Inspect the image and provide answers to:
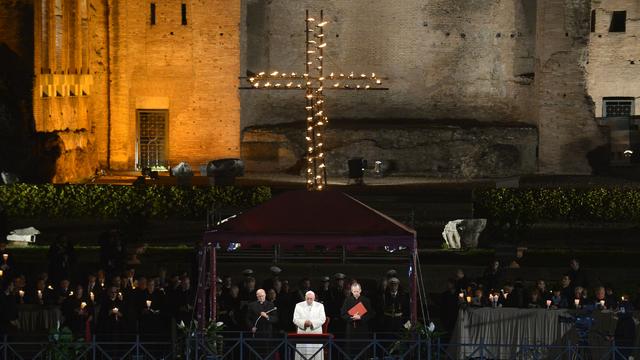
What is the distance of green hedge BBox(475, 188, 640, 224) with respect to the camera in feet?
102

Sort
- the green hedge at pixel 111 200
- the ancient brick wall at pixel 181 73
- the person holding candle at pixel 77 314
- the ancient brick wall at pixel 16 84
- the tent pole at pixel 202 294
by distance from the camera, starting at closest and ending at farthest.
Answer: the tent pole at pixel 202 294
the person holding candle at pixel 77 314
the green hedge at pixel 111 200
the ancient brick wall at pixel 16 84
the ancient brick wall at pixel 181 73

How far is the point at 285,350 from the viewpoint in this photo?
57.7 feet

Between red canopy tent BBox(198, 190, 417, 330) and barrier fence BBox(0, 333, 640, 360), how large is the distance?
79 centimetres

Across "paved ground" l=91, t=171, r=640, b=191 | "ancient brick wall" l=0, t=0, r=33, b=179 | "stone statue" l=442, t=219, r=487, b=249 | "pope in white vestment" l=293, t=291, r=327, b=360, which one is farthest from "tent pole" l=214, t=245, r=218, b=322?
"ancient brick wall" l=0, t=0, r=33, b=179

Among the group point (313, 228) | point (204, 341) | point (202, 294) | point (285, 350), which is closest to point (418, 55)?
point (313, 228)

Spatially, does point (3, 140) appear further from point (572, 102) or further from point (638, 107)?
point (638, 107)

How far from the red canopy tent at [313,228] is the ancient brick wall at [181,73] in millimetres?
21053

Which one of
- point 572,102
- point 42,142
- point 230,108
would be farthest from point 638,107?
point 42,142

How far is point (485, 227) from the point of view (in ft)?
96.9

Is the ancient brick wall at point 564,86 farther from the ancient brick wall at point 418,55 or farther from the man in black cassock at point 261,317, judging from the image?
the man in black cassock at point 261,317

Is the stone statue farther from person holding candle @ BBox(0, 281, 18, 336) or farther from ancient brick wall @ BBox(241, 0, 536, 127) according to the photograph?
ancient brick wall @ BBox(241, 0, 536, 127)

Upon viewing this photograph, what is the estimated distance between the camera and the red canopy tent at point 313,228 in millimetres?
19219

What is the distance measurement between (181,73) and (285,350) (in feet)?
78.8

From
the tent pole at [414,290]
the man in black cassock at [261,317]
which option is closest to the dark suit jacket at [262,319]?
the man in black cassock at [261,317]
